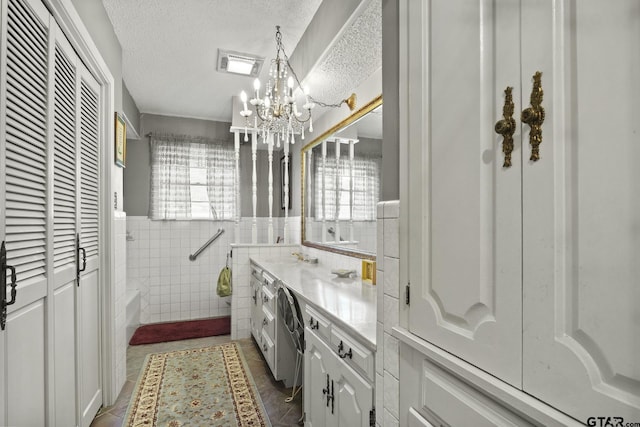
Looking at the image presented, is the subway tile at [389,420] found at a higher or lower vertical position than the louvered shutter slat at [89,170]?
lower

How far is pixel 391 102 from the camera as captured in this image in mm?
1145

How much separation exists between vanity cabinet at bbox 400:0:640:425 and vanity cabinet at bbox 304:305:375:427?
33cm

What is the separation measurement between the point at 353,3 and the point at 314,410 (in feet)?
6.95

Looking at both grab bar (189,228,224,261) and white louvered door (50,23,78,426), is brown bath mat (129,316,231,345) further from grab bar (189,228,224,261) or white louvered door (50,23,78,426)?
white louvered door (50,23,78,426)

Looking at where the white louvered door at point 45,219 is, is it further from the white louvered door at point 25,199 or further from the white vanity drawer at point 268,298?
the white vanity drawer at point 268,298

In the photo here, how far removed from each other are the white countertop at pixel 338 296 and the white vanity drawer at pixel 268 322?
0.31m

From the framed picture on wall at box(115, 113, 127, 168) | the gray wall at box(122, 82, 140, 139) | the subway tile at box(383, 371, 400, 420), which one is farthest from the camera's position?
the gray wall at box(122, 82, 140, 139)

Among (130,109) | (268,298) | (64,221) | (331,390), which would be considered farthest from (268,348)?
(130,109)

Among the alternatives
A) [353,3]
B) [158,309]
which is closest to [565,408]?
[353,3]

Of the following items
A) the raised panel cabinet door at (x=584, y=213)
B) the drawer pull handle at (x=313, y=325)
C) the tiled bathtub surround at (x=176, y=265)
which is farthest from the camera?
the tiled bathtub surround at (x=176, y=265)

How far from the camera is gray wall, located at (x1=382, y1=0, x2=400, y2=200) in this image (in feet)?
3.66

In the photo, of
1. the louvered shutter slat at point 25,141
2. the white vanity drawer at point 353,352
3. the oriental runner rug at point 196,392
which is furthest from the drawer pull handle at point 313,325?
the louvered shutter slat at point 25,141

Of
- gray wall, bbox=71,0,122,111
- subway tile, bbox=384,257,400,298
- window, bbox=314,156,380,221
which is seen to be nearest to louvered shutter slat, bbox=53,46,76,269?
gray wall, bbox=71,0,122,111

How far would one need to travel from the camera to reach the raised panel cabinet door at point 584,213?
510mm
